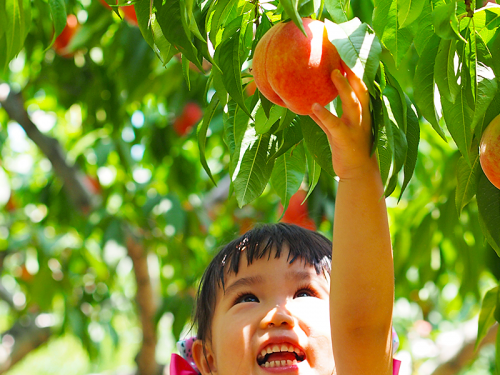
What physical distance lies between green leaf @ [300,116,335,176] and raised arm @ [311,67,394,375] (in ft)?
0.05

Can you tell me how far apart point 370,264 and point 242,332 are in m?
0.34

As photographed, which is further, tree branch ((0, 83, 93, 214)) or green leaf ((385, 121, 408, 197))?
tree branch ((0, 83, 93, 214))

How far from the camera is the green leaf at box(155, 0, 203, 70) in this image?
1.71 feet

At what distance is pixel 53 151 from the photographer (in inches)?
85.2

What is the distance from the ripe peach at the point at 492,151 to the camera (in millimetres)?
527

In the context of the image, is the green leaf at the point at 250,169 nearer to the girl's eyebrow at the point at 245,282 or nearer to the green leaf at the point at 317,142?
the green leaf at the point at 317,142

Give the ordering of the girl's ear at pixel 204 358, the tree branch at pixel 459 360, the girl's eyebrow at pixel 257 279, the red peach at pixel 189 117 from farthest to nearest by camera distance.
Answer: the red peach at pixel 189 117, the tree branch at pixel 459 360, the girl's ear at pixel 204 358, the girl's eyebrow at pixel 257 279

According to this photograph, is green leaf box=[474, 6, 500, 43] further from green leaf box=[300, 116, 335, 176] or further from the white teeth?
the white teeth

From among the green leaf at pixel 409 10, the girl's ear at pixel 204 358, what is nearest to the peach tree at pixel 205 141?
the green leaf at pixel 409 10

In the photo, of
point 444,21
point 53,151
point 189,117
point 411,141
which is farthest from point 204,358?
point 53,151

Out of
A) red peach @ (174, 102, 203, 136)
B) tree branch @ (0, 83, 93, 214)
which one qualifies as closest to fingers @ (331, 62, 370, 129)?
red peach @ (174, 102, 203, 136)

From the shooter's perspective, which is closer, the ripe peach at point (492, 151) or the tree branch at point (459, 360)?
the ripe peach at point (492, 151)

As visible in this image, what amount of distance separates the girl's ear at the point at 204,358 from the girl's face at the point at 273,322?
66 mm

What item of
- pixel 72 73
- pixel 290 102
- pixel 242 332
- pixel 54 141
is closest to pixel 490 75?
pixel 290 102
